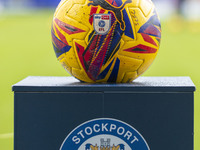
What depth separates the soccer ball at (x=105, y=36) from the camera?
3766 millimetres

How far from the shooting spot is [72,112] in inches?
146

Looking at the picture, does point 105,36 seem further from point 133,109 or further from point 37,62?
point 37,62

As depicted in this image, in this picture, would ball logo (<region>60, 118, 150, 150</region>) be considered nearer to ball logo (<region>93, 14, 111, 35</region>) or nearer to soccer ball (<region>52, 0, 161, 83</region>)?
soccer ball (<region>52, 0, 161, 83</region>)

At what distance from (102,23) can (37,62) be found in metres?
8.48

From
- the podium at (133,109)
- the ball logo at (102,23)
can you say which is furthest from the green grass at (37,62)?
the ball logo at (102,23)

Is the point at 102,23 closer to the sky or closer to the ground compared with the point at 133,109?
closer to the sky

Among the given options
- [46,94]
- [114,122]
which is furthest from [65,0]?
[114,122]

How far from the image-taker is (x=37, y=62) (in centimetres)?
1210

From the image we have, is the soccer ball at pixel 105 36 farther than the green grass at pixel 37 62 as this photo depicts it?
No

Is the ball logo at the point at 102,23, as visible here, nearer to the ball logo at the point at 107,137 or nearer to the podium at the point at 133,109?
the podium at the point at 133,109

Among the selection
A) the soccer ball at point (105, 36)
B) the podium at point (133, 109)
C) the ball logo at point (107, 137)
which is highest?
the soccer ball at point (105, 36)

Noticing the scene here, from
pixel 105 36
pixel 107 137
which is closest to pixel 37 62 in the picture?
pixel 105 36

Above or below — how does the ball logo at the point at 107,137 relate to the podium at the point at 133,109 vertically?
below

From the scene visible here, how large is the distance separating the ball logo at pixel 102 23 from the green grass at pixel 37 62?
212cm
